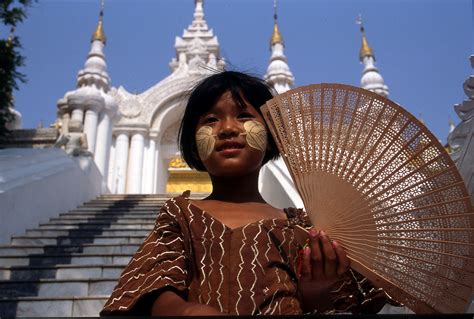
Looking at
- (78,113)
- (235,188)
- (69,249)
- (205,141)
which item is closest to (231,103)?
(205,141)

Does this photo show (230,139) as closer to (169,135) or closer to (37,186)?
(37,186)

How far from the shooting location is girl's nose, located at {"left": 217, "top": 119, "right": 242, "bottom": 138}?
1.54 m

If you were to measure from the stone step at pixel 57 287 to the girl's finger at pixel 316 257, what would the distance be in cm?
298

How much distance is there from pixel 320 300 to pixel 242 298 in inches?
8.9

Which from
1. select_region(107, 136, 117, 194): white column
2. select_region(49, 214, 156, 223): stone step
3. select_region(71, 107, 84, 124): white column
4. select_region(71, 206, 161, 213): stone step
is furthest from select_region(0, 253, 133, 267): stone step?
select_region(107, 136, 117, 194): white column

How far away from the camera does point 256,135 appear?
5.12ft

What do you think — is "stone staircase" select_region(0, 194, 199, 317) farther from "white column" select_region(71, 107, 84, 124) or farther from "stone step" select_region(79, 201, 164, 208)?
"white column" select_region(71, 107, 84, 124)

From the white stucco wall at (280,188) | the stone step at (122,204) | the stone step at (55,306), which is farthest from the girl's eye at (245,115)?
the stone step at (122,204)

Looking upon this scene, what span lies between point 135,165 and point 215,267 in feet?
42.0

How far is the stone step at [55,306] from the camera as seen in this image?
347 centimetres

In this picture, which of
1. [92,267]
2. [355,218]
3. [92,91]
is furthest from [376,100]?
[92,91]

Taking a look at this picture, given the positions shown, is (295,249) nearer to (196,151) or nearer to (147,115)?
(196,151)

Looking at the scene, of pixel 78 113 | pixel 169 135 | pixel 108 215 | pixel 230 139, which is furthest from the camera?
pixel 169 135

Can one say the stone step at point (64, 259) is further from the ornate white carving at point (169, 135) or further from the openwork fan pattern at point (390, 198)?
the ornate white carving at point (169, 135)
